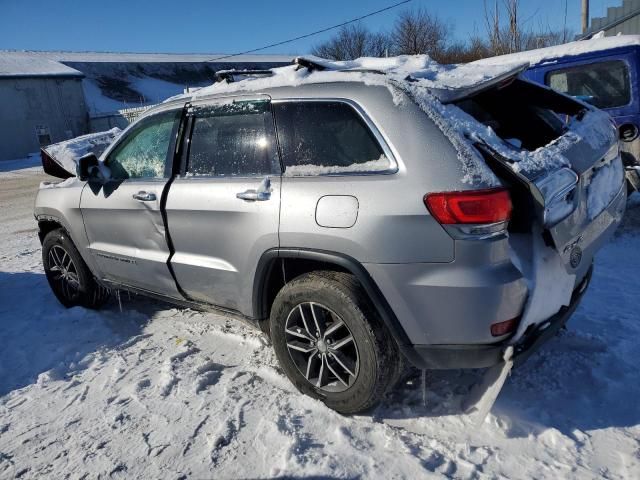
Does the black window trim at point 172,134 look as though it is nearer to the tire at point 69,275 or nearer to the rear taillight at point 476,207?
the tire at point 69,275

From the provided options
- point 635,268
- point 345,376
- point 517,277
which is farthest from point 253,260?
point 635,268

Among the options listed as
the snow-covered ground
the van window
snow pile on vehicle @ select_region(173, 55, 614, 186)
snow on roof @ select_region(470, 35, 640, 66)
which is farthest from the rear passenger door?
the van window

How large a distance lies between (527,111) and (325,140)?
1465 mm

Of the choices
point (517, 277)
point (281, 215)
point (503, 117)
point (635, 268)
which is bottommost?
point (635, 268)

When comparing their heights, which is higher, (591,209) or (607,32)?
(607,32)

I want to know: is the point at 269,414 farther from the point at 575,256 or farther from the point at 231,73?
the point at 231,73

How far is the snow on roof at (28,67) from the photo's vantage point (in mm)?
29094

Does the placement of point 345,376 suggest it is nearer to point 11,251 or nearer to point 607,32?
point 11,251

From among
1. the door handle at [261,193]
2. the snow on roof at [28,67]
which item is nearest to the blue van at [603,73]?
the door handle at [261,193]

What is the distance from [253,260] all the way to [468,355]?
1249 mm

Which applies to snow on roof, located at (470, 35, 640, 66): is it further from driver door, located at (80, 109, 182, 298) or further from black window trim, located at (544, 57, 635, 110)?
driver door, located at (80, 109, 182, 298)

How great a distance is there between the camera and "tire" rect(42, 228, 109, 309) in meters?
4.25

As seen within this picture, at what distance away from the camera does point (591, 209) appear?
2.60 meters

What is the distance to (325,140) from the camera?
2.67 m
